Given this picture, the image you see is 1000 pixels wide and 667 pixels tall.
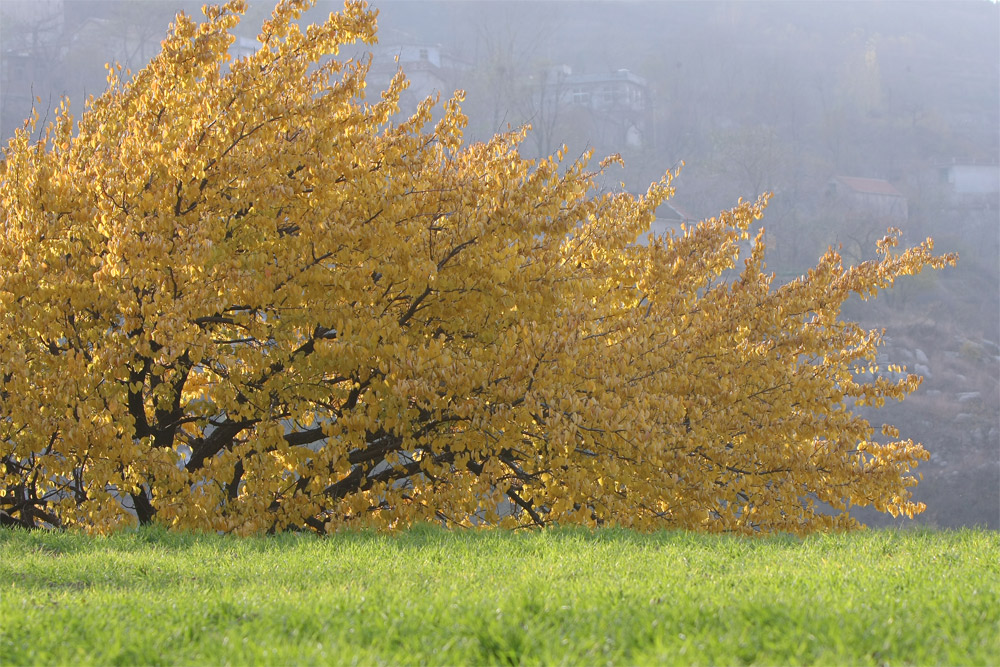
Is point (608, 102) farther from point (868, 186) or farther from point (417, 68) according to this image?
point (868, 186)

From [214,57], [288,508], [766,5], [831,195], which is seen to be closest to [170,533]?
[288,508]

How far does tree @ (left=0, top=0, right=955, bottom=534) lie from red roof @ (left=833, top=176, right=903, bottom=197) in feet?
236

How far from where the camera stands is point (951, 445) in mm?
47281

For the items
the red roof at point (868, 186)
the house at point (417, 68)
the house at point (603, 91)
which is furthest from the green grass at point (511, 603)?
the house at point (603, 91)

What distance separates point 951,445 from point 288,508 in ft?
145

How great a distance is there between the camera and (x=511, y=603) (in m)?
4.90

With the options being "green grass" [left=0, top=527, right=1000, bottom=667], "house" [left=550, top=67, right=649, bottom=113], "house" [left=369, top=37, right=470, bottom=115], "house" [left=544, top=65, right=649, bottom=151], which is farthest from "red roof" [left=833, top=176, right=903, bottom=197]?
"green grass" [left=0, top=527, right=1000, bottom=667]

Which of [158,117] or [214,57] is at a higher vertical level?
[214,57]

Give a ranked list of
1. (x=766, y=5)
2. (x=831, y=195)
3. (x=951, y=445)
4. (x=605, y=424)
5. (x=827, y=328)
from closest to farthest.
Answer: (x=605, y=424)
(x=827, y=328)
(x=951, y=445)
(x=831, y=195)
(x=766, y=5)

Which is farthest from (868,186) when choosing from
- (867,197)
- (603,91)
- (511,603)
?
(511,603)

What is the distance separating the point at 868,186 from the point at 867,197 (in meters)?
1.49

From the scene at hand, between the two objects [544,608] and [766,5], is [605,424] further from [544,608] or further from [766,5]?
[766,5]

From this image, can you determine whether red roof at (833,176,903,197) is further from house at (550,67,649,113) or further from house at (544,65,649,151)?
house at (550,67,649,113)

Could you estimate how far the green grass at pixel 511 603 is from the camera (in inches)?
166
